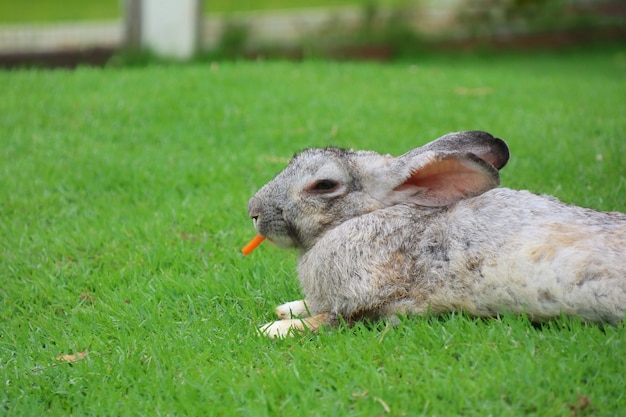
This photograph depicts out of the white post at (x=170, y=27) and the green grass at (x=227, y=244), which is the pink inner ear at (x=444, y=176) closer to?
the green grass at (x=227, y=244)

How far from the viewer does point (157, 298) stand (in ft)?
14.8

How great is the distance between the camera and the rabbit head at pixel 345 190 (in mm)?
4023

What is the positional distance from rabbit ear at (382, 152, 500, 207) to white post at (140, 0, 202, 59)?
8590 millimetres

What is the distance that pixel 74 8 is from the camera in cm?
1273

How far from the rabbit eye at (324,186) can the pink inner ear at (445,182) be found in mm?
299

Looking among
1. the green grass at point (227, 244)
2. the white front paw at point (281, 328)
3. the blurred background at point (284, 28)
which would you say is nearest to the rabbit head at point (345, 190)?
the white front paw at point (281, 328)

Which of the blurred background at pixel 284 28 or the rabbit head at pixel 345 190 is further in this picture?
the blurred background at pixel 284 28

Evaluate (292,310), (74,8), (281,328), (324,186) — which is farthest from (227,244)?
(74,8)

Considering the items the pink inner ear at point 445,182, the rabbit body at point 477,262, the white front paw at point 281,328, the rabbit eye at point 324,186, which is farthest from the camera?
the rabbit eye at point 324,186

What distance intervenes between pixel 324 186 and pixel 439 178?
55cm

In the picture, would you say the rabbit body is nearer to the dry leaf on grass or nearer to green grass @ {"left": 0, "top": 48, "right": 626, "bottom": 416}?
green grass @ {"left": 0, "top": 48, "right": 626, "bottom": 416}

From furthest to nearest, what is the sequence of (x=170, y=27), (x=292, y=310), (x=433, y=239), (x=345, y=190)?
(x=170, y=27), (x=292, y=310), (x=345, y=190), (x=433, y=239)

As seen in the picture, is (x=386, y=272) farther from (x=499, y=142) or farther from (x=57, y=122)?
(x=57, y=122)

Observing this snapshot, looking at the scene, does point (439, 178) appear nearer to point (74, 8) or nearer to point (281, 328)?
point (281, 328)
